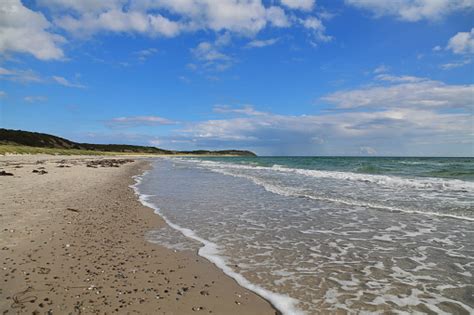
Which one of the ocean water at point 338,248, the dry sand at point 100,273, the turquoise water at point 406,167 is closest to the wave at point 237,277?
the ocean water at point 338,248

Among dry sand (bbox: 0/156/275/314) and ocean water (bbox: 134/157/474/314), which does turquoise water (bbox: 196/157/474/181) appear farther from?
dry sand (bbox: 0/156/275/314)

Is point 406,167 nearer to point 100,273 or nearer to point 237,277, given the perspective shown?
point 237,277

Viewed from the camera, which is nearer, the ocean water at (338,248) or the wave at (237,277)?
the wave at (237,277)

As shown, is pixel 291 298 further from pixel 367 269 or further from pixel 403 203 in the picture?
pixel 403 203

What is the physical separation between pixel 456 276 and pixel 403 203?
8280 mm

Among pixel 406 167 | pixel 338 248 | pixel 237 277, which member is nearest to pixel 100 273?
pixel 237 277

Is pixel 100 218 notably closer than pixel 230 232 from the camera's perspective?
No

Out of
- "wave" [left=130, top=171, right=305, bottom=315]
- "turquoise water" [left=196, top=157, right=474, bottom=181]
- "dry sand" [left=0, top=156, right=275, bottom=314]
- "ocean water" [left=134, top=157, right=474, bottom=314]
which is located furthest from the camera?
"turquoise water" [left=196, top=157, right=474, bottom=181]

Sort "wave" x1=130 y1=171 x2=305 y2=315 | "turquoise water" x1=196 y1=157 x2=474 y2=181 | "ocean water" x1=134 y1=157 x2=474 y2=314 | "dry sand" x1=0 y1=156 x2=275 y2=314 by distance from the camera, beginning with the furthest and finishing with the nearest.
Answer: "turquoise water" x1=196 y1=157 x2=474 y2=181, "ocean water" x1=134 y1=157 x2=474 y2=314, "wave" x1=130 y1=171 x2=305 y2=315, "dry sand" x1=0 y1=156 x2=275 y2=314

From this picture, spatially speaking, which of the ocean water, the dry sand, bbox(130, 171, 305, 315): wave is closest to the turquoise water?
the ocean water

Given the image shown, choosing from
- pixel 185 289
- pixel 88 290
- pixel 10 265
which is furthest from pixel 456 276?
pixel 10 265

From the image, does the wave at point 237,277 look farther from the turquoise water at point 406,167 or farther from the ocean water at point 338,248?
the turquoise water at point 406,167

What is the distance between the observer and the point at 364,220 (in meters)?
9.95

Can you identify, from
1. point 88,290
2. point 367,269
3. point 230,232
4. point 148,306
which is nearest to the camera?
point 148,306
